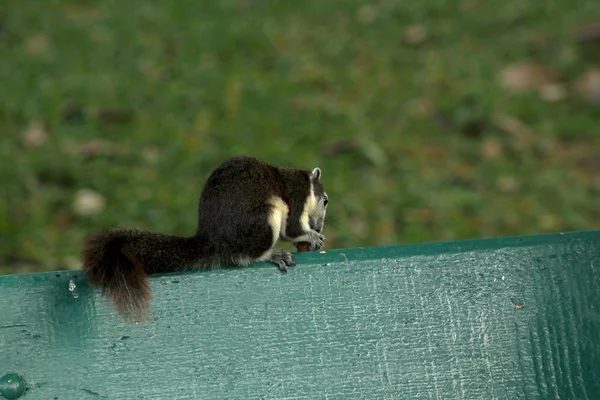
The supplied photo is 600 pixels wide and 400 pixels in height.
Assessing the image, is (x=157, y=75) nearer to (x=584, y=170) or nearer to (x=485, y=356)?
(x=584, y=170)

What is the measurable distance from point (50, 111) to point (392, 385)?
4.27 m

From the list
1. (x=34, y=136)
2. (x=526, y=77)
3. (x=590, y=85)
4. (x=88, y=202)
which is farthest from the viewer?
(x=526, y=77)

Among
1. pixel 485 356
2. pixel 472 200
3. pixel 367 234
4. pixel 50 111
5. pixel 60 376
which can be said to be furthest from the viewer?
pixel 50 111

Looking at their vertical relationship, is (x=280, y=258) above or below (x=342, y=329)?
above

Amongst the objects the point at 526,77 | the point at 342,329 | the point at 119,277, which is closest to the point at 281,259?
the point at 342,329

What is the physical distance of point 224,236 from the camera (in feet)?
9.28

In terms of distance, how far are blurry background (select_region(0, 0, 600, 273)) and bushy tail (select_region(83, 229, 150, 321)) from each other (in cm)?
234

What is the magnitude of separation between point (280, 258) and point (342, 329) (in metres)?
0.28

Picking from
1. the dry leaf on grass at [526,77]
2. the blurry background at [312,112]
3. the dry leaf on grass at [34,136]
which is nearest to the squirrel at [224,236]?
the blurry background at [312,112]

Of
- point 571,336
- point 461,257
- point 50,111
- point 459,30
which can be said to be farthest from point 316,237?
point 459,30

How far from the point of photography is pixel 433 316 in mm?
2484

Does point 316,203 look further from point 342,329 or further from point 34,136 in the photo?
point 34,136

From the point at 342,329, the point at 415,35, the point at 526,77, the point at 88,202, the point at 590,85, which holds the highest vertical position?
the point at 415,35

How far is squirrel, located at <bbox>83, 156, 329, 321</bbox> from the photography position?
2.40m
